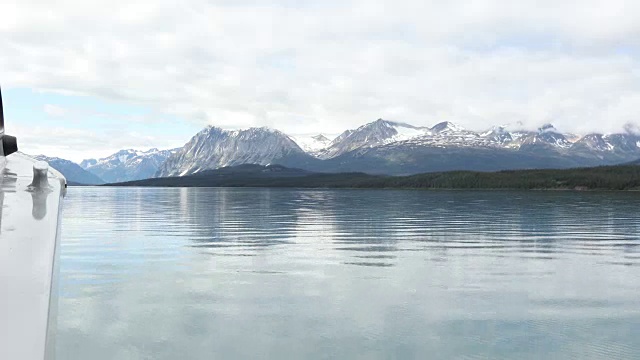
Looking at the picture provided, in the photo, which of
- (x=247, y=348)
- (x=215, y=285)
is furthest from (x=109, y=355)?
(x=215, y=285)

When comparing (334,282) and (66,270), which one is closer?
(334,282)

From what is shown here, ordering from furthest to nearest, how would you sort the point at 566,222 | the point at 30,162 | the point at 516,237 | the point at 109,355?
1. the point at 566,222
2. the point at 516,237
3. the point at 109,355
4. the point at 30,162

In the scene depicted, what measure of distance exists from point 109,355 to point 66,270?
13773 mm

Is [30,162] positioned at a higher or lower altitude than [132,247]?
higher

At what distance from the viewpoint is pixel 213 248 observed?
34.8 metres

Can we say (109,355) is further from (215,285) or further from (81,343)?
(215,285)

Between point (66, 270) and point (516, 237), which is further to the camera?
point (516, 237)

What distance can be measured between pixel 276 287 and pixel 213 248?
13678 millimetres

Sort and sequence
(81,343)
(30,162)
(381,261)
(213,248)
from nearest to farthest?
1. (30,162)
2. (81,343)
3. (381,261)
4. (213,248)

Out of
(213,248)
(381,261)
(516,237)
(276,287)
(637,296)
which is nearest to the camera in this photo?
(637,296)

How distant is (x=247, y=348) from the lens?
14.0m

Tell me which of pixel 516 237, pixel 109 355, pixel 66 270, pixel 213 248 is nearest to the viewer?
pixel 109 355

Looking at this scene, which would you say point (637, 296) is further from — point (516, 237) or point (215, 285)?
point (516, 237)

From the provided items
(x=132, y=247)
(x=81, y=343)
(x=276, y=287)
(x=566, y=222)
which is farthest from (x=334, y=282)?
(x=566, y=222)
